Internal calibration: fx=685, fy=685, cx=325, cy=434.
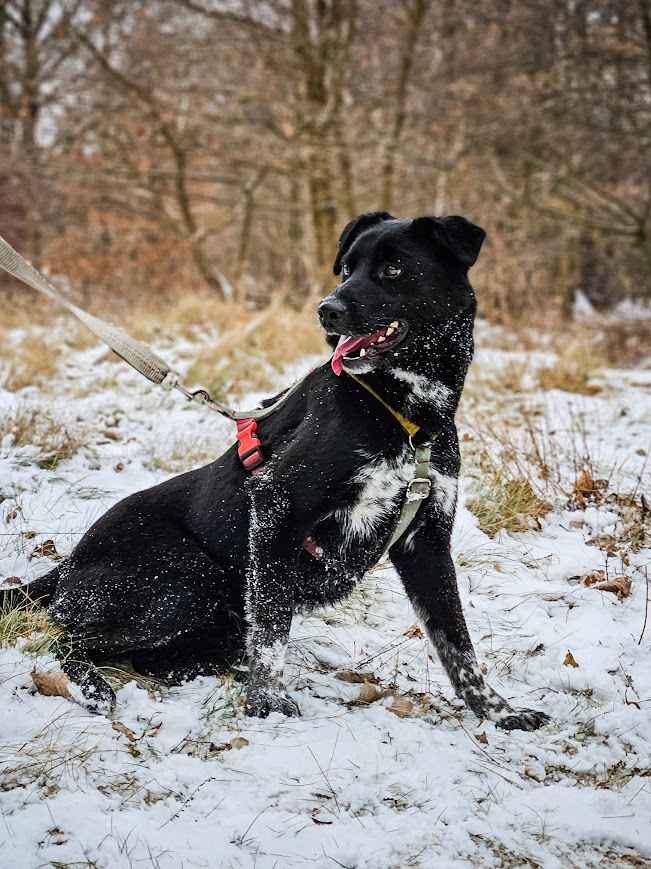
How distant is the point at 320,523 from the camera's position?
8.05ft

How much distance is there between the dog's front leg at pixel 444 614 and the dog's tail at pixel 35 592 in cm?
134

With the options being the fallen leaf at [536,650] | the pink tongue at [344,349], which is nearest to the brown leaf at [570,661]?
the fallen leaf at [536,650]

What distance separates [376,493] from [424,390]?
435mm

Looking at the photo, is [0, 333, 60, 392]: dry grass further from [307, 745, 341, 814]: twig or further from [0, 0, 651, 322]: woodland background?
[307, 745, 341, 814]: twig

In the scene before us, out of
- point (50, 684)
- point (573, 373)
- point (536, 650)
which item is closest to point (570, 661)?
point (536, 650)

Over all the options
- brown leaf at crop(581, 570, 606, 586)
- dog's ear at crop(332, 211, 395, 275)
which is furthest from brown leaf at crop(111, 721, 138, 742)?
brown leaf at crop(581, 570, 606, 586)

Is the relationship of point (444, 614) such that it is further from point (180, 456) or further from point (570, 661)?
point (180, 456)

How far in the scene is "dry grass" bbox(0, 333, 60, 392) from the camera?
585 centimetres

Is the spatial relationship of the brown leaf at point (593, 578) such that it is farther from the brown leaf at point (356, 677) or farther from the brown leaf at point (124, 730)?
the brown leaf at point (124, 730)

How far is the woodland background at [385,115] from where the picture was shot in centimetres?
1020

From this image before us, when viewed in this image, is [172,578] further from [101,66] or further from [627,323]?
[627,323]

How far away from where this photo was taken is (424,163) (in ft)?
36.2

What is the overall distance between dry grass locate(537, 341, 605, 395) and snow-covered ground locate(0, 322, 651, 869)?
10.2ft

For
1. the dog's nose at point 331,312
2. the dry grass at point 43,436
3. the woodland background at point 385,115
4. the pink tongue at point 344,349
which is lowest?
the dry grass at point 43,436
